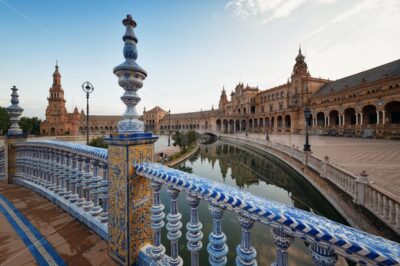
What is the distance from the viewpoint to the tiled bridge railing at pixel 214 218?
801 mm

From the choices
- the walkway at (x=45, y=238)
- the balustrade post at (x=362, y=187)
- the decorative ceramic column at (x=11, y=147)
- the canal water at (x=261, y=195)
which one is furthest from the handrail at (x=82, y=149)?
the balustrade post at (x=362, y=187)

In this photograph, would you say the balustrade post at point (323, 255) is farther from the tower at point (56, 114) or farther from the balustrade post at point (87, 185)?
the tower at point (56, 114)

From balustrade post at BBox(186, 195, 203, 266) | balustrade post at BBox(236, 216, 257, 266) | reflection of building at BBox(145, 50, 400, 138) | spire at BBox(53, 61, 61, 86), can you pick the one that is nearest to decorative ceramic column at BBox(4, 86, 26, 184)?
balustrade post at BBox(186, 195, 203, 266)

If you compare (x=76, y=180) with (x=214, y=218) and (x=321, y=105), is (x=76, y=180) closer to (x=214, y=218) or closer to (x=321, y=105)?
(x=214, y=218)

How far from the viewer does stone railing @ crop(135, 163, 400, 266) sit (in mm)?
780

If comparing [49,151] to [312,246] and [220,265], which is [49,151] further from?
[312,246]

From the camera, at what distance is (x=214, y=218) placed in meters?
1.30

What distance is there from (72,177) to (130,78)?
2298mm

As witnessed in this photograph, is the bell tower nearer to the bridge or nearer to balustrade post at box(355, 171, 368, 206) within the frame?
the bridge

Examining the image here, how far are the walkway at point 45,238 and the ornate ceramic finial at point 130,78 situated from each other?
1636 millimetres

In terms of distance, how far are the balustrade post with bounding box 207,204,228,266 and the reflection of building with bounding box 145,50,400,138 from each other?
23.3 meters

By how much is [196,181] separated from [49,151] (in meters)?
3.81

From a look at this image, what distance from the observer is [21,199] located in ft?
11.7

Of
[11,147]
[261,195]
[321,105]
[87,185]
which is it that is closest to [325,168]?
[261,195]
